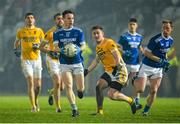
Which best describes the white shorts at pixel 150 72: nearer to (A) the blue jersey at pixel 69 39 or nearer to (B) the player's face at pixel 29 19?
(A) the blue jersey at pixel 69 39

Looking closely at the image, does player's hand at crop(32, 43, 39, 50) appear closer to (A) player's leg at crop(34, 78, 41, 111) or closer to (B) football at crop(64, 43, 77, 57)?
A: (A) player's leg at crop(34, 78, 41, 111)

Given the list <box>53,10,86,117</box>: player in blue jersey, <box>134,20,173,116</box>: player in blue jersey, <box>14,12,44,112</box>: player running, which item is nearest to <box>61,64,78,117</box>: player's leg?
<box>53,10,86,117</box>: player in blue jersey

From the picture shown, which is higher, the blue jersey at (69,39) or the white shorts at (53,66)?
the blue jersey at (69,39)

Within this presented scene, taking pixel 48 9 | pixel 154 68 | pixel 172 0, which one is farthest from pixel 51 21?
pixel 154 68

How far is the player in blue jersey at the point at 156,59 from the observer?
13219 mm

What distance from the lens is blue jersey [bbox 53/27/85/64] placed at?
1225 cm

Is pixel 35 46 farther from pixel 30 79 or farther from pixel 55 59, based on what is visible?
pixel 30 79

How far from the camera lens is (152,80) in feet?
44.2

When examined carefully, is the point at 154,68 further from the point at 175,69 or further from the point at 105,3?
the point at 105,3

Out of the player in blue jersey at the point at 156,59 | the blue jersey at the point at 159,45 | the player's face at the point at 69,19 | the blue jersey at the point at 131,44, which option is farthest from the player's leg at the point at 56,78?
the blue jersey at the point at 131,44

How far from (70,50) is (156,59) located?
7.01 feet

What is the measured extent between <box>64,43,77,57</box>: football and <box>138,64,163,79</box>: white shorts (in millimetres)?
2180

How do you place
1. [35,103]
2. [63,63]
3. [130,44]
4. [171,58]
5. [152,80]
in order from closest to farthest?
[63,63], [152,80], [35,103], [130,44], [171,58]

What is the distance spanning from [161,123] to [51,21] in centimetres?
2753
